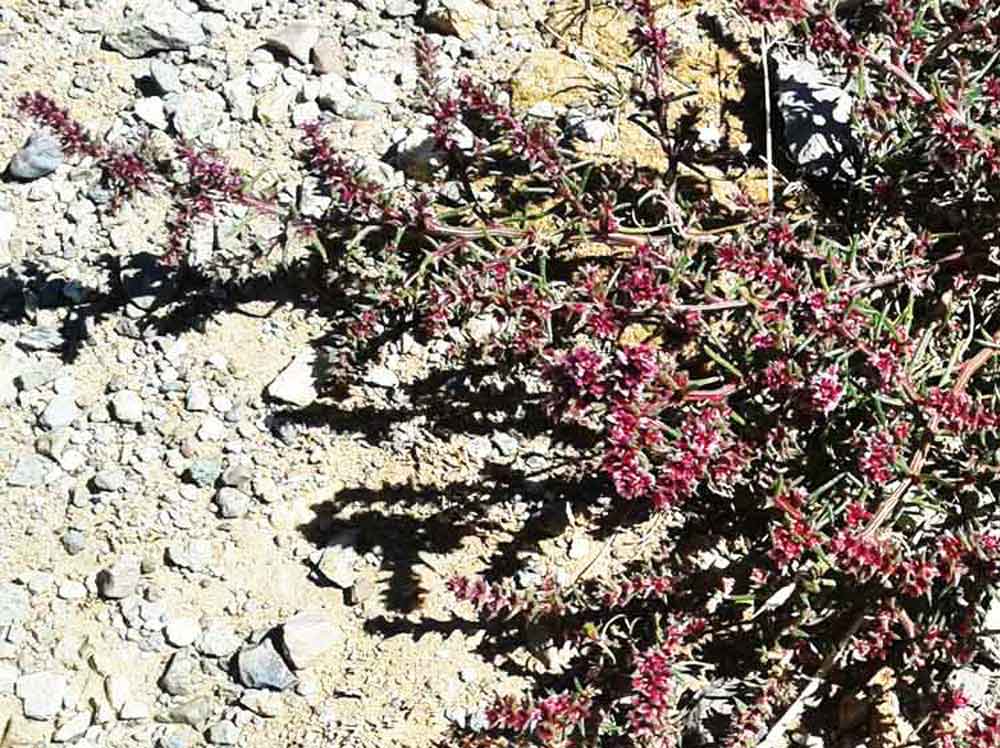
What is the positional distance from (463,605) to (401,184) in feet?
4.45

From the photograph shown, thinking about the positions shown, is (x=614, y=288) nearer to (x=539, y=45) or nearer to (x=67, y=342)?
(x=539, y=45)

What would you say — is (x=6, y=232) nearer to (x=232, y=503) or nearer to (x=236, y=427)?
(x=236, y=427)

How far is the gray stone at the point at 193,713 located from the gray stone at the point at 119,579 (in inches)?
14.5

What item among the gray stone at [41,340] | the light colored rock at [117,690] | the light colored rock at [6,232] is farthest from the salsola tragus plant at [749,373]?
the light colored rock at [117,690]

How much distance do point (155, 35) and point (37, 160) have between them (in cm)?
60

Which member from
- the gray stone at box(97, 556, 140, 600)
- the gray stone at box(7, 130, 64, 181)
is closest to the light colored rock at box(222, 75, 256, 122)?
the gray stone at box(7, 130, 64, 181)

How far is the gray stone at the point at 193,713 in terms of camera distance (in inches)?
146

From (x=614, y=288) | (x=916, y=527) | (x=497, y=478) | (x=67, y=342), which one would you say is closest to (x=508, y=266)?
(x=614, y=288)

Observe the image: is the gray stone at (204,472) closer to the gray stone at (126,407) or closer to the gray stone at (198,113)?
the gray stone at (126,407)

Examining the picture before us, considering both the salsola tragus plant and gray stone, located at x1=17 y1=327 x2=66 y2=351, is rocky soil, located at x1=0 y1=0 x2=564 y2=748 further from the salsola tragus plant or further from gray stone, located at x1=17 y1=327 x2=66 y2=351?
the salsola tragus plant

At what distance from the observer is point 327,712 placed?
3.76 meters

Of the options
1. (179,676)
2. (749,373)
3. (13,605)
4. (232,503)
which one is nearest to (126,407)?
(232,503)

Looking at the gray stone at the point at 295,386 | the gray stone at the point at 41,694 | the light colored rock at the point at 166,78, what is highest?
the light colored rock at the point at 166,78

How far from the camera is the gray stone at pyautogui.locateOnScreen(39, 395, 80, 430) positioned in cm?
404
